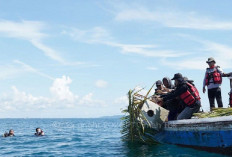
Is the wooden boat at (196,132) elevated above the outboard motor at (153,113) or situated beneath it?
situated beneath

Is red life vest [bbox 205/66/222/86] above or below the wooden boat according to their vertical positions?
above

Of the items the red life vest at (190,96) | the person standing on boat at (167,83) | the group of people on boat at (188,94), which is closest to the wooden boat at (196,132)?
the group of people on boat at (188,94)

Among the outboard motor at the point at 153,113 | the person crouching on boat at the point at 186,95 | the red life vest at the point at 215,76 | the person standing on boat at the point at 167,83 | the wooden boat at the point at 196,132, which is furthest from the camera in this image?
the person standing on boat at the point at 167,83

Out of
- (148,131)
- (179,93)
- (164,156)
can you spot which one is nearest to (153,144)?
(148,131)

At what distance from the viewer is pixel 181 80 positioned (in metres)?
12.8

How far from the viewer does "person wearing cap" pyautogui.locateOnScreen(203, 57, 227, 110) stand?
537 inches

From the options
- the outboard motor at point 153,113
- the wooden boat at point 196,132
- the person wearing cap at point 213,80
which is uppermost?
the person wearing cap at point 213,80

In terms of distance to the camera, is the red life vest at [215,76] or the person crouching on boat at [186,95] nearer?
the person crouching on boat at [186,95]

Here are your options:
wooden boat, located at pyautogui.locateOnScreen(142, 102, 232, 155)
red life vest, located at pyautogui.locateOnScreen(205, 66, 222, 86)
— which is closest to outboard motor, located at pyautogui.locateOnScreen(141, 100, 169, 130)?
wooden boat, located at pyautogui.locateOnScreen(142, 102, 232, 155)

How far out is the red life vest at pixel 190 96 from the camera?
12852 mm

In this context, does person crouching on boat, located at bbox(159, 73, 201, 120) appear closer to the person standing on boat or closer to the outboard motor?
the outboard motor

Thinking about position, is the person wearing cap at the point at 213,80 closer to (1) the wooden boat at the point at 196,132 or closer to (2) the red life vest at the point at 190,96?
(2) the red life vest at the point at 190,96

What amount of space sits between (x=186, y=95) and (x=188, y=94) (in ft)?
0.31

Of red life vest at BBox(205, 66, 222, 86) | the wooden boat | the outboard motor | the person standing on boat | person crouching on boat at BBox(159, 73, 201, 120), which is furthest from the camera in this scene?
the person standing on boat
